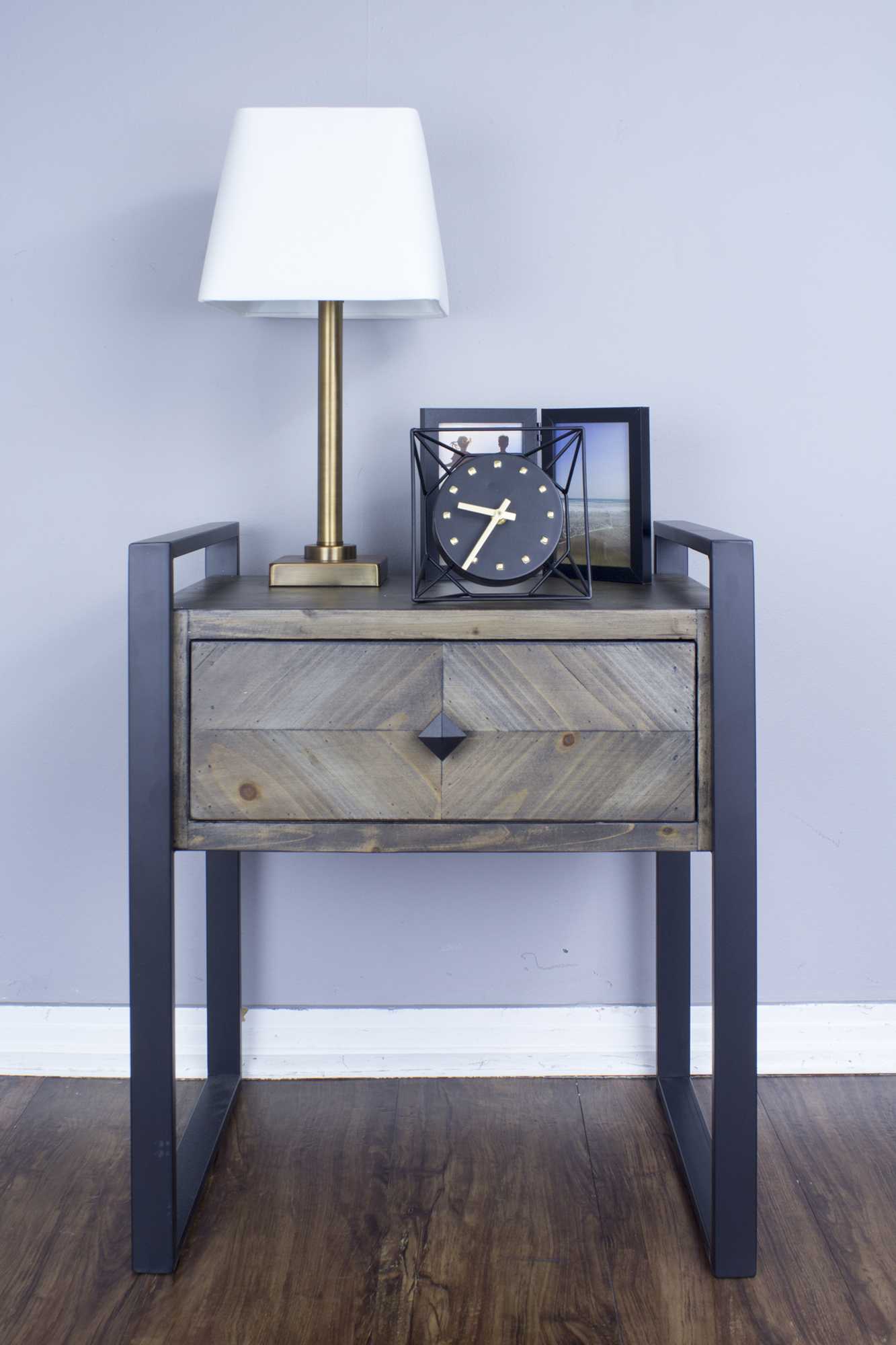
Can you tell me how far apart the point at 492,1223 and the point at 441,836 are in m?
0.46

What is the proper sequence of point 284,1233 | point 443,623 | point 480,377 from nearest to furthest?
point 443,623, point 284,1233, point 480,377

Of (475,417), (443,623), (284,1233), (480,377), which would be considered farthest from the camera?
(480,377)

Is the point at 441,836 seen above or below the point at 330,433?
below

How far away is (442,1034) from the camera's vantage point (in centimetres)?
157

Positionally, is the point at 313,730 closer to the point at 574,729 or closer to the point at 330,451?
the point at 574,729

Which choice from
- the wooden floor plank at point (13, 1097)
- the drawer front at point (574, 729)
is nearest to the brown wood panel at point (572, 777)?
the drawer front at point (574, 729)

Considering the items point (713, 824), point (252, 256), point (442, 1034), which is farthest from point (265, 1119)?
point (252, 256)

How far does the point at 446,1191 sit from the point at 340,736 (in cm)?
57

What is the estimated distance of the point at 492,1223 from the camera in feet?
4.02

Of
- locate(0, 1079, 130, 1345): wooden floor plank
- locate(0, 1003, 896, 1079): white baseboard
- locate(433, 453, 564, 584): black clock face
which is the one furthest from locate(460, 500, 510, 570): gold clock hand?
locate(0, 1079, 130, 1345): wooden floor plank

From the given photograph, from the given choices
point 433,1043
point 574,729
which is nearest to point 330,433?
point 574,729

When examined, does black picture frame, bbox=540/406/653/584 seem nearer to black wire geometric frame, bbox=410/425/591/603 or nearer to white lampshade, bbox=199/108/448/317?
black wire geometric frame, bbox=410/425/591/603

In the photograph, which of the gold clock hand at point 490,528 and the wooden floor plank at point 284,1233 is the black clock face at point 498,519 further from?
the wooden floor plank at point 284,1233

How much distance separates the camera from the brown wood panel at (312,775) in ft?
3.66
